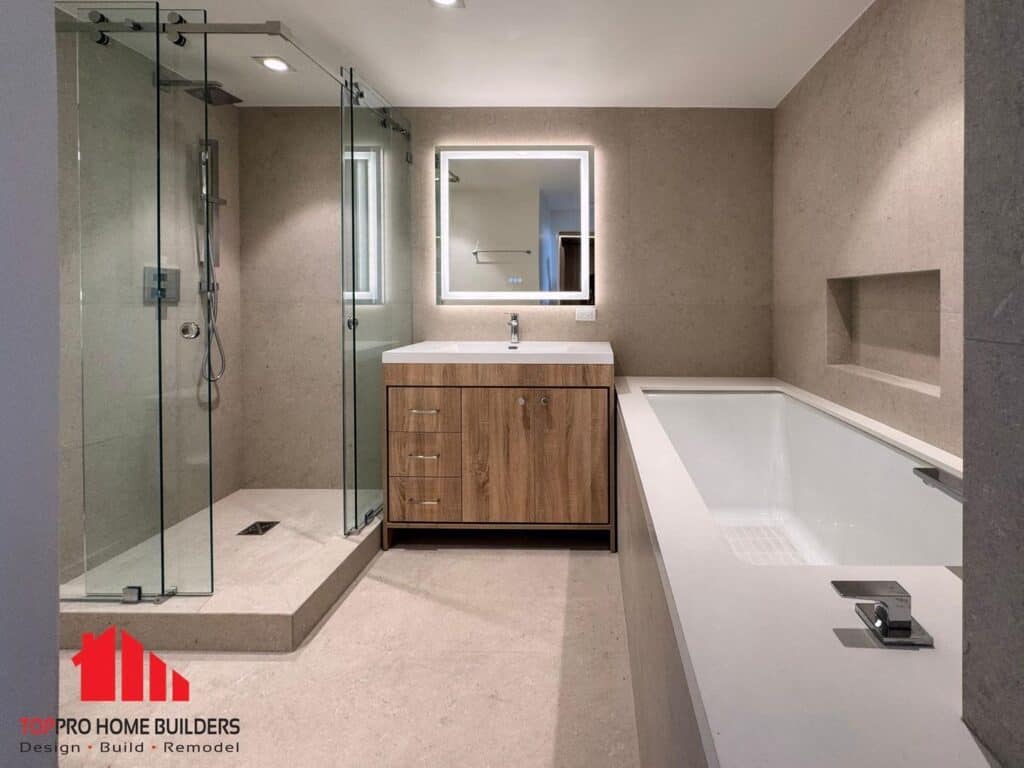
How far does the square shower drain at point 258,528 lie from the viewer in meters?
3.24

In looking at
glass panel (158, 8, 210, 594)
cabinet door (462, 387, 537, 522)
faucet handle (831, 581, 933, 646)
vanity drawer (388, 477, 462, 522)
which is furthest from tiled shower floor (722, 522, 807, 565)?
glass panel (158, 8, 210, 594)

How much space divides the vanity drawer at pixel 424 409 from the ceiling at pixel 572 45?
1.52 metres

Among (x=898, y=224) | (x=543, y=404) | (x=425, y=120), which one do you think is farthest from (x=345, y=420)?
(x=898, y=224)

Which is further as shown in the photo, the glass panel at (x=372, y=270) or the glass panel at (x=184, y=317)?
the glass panel at (x=372, y=270)

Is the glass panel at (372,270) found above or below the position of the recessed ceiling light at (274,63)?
below

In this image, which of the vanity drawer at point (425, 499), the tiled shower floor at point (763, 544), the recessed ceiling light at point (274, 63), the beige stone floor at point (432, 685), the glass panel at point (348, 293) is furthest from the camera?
the vanity drawer at point (425, 499)

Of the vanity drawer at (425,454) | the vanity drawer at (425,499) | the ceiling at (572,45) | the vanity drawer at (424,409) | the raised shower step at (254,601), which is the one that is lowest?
the raised shower step at (254,601)

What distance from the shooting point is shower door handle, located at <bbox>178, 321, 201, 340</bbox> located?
2.38 meters

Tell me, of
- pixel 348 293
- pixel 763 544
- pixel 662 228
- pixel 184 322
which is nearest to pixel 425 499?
pixel 348 293

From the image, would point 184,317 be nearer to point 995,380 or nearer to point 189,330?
point 189,330

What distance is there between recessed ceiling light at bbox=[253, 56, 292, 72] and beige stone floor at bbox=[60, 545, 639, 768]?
2.41m

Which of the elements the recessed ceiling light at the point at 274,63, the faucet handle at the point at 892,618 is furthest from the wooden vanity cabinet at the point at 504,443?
the faucet handle at the point at 892,618

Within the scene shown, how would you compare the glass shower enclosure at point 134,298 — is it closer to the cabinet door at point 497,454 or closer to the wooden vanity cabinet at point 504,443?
the wooden vanity cabinet at point 504,443

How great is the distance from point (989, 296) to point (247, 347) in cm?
393
